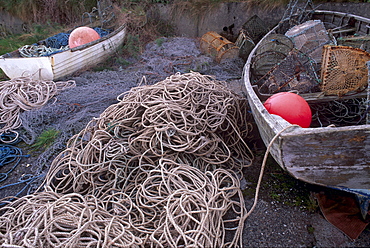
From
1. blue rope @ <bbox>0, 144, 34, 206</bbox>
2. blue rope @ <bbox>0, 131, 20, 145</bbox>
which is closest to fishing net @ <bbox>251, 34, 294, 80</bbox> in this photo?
blue rope @ <bbox>0, 144, 34, 206</bbox>

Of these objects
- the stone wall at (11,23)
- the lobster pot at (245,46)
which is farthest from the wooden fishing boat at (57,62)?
the stone wall at (11,23)

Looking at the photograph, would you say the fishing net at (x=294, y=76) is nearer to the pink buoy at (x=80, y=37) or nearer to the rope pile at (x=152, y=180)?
the rope pile at (x=152, y=180)

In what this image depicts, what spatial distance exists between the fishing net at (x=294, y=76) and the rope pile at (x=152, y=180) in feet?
1.82

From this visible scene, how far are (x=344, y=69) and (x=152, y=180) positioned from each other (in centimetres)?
259

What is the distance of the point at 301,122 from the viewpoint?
108 inches

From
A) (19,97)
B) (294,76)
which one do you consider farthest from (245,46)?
(19,97)

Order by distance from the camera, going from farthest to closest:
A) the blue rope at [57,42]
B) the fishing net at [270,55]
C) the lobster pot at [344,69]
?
1. the blue rope at [57,42]
2. the fishing net at [270,55]
3. the lobster pot at [344,69]

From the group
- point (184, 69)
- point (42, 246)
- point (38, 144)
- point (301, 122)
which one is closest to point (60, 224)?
point (42, 246)

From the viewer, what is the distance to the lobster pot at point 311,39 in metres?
4.23

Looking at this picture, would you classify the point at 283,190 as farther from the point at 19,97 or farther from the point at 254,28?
the point at 254,28

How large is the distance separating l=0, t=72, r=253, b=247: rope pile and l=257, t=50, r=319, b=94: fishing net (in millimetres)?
556

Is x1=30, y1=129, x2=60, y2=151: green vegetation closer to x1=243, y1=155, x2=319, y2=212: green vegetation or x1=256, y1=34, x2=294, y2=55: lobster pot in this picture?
x1=243, y1=155, x2=319, y2=212: green vegetation

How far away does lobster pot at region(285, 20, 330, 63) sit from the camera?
4230 millimetres

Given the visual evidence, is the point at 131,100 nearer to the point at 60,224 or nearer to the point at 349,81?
the point at 60,224
